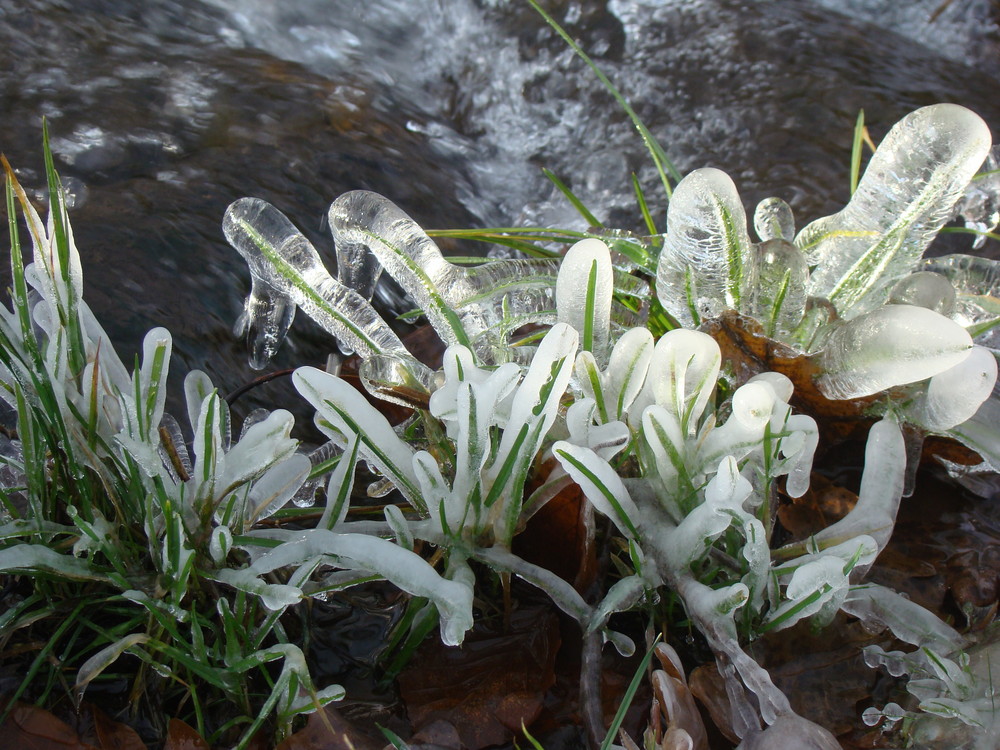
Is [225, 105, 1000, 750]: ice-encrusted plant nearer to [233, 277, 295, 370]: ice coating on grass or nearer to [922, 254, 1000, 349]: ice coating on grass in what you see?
[922, 254, 1000, 349]: ice coating on grass

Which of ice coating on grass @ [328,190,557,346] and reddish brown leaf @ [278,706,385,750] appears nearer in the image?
reddish brown leaf @ [278,706,385,750]

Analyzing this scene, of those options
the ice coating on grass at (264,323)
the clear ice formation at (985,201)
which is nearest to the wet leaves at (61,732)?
the ice coating on grass at (264,323)

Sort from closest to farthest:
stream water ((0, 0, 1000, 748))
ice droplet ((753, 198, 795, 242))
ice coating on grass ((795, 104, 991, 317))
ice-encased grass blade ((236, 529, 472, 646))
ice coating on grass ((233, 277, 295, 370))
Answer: ice-encased grass blade ((236, 529, 472, 646)), ice coating on grass ((795, 104, 991, 317)), ice droplet ((753, 198, 795, 242)), ice coating on grass ((233, 277, 295, 370)), stream water ((0, 0, 1000, 748))

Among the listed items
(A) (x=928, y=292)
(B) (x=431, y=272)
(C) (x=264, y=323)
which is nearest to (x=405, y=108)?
(C) (x=264, y=323)

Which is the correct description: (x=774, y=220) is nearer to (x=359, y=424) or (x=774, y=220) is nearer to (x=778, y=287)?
(x=778, y=287)

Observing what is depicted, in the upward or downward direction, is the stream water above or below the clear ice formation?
below

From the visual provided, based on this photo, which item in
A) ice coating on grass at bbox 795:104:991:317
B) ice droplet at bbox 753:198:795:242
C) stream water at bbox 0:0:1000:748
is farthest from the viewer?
stream water at bbox 0:0:1000:748

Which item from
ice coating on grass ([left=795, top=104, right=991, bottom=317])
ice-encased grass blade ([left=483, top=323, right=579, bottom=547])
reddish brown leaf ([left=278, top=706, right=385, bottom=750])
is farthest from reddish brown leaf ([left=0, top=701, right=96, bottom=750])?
ice coating on grass ([left=795, top=104, right=991, bottom=317])

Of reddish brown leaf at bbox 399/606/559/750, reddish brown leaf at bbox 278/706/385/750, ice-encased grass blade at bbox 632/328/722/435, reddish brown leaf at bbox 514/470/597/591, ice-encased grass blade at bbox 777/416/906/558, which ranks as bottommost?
reddish brown leaf at bbox 278/706/385/750
